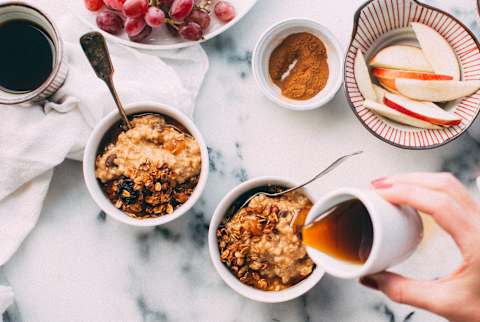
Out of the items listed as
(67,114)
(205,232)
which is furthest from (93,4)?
(205,232)

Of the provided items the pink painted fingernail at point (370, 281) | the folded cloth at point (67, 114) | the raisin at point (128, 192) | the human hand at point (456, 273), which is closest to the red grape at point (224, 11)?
the folded cloth at point (67, 114)

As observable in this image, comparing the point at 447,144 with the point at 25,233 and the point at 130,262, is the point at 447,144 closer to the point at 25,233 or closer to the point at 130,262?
the point at 130,262

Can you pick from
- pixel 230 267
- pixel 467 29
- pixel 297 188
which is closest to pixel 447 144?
pixel 467 29

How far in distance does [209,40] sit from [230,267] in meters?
0.58

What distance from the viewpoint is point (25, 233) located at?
1.45m

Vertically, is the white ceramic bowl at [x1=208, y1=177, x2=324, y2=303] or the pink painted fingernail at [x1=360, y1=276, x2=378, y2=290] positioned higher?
the pink painted fingernail at [x1=360, y1=276, x2=378, y2=290]

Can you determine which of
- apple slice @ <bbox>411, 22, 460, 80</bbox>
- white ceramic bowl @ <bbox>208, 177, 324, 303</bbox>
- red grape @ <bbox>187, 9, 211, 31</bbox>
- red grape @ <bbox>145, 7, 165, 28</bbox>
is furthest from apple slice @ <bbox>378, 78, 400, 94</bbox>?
red grape @ <bbox>145, 7, 165, 28</bbox>

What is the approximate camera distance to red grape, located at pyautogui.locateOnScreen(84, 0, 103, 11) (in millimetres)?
1450

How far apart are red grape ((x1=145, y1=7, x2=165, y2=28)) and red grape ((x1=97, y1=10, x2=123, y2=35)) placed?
8 cm

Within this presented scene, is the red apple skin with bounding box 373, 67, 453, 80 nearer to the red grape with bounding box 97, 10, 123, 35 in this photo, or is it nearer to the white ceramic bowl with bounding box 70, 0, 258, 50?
the white ceramic bowl with bounding box 70, 0, 258, 50

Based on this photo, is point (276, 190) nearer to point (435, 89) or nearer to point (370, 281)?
point (370, 281)

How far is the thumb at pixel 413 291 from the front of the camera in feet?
3.51

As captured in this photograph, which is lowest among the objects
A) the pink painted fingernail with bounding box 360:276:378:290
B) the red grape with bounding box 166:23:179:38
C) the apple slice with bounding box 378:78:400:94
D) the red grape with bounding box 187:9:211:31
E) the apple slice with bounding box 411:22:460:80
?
the red grape with bounding box 166:23:179:38

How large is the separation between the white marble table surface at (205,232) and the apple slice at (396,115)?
0.33 feet
